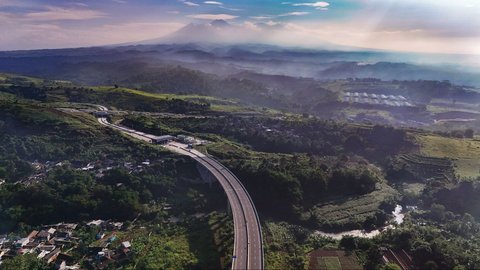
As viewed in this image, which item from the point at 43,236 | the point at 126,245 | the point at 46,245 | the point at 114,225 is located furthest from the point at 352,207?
the point at 43,236

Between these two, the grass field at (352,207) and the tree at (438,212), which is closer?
the grass field at (352,207)

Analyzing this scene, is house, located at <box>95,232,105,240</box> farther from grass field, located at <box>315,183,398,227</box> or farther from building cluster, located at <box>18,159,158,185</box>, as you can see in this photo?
grass field, located at <box>315,183,398,227</box>

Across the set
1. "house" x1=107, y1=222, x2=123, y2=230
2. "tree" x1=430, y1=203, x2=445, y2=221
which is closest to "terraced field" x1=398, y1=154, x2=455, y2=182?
"tree" x1=430, y1=203, x2=445, y2=221

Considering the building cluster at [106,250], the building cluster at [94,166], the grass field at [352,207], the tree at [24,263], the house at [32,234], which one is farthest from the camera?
the building cluster at [94,166]

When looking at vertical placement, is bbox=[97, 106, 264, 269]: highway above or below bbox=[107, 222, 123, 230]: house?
above


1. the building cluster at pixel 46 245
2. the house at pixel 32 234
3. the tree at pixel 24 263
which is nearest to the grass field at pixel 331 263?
the building cluster at pixel 46 245

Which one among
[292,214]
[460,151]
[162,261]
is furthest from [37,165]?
[460,151]

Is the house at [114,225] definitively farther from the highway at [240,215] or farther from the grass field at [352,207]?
the grass field at [352,207]

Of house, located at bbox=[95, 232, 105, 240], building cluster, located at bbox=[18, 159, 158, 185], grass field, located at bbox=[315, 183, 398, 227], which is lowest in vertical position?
grass field, located at bbox=[315, 183, 398, 227]
